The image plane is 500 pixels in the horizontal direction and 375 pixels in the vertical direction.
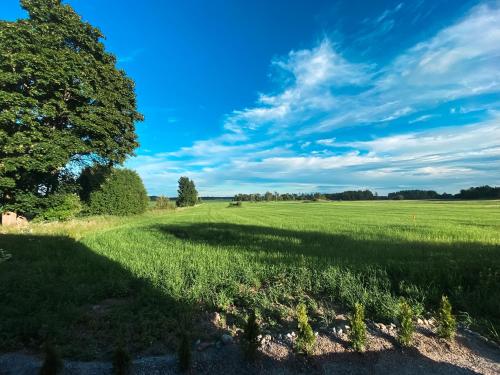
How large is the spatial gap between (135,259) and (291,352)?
8.23 metres

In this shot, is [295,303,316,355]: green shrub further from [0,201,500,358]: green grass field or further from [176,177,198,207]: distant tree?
[176,177,198,207]: distant tree

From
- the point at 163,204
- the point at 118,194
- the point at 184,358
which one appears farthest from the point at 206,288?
the point at 163,204

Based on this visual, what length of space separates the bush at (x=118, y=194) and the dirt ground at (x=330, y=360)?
28.1m

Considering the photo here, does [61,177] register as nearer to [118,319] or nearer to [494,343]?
[118,319]

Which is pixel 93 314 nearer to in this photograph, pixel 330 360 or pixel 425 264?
pixel 330 360

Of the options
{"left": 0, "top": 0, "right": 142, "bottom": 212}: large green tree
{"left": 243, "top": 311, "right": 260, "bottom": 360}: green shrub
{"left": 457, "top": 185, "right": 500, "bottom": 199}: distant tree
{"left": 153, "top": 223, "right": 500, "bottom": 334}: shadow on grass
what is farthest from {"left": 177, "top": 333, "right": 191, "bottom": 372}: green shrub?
{"left": 457, "top": 185, "right": 500, "bottom": 199}: distant tree

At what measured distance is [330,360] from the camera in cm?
441

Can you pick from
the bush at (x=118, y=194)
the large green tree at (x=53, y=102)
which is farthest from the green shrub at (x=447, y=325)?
the bush at (x=118, y=194)

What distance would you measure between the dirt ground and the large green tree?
16749 mm

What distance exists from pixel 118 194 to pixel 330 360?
1500 inches

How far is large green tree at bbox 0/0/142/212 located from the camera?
17031 millimetres

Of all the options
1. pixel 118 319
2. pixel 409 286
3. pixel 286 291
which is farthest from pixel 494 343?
pixel 118 319

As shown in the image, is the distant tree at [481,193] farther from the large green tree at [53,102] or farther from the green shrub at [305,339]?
the green shrub at [305,339]

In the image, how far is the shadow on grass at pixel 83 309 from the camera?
5.08m
